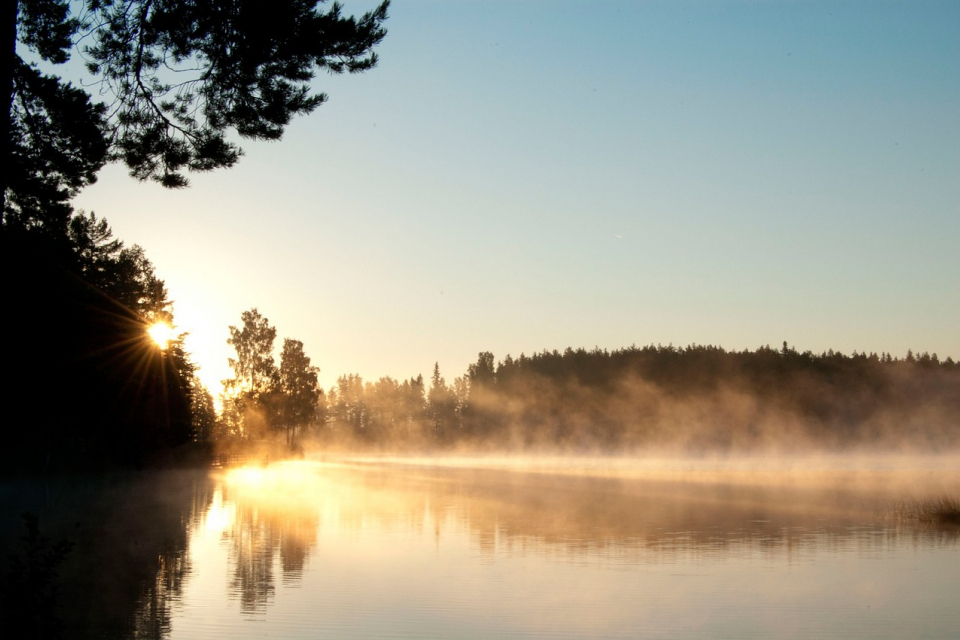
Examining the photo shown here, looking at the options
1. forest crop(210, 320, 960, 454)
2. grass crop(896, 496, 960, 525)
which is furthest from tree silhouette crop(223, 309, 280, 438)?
grass crop(896, 496, 960, 525)

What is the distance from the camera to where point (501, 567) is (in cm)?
1686

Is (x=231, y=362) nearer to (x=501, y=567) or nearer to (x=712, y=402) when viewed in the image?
(x=712, y=402)

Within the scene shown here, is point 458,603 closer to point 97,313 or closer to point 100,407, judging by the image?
point 97,313

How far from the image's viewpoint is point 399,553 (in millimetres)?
18719

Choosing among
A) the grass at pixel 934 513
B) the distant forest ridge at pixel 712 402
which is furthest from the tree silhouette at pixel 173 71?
the distant forest ridge at pixel 712 402

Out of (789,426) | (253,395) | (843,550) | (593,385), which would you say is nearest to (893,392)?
(789,426)

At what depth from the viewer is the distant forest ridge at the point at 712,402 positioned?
105000mm

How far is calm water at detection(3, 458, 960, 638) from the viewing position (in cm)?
1198

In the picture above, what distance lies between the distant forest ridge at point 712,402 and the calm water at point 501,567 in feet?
250

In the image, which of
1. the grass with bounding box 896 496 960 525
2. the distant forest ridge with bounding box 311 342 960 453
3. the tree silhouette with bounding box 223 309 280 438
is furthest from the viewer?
the distant forest ridge with bounding box 311 342 960 453

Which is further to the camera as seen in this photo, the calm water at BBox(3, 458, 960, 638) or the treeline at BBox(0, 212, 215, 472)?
the treeline at BBox(0, 212, 215, 472)

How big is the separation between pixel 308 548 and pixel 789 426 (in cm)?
9624

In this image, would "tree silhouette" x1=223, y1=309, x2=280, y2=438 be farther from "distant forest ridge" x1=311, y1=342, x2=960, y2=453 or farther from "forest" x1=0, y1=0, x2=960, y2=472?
"distant forest ridge" x1=311, y1=342, x2=960, y2=453

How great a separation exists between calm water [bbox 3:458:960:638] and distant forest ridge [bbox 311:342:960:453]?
76.1 m
